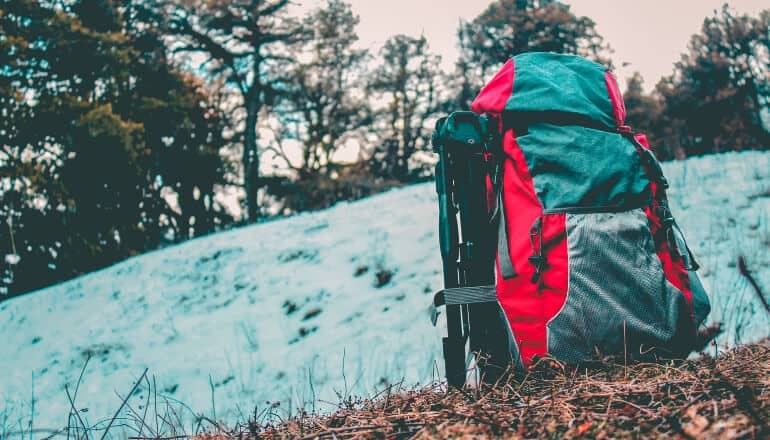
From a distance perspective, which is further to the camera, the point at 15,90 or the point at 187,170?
the point at 187,170

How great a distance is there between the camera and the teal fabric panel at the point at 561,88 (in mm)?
1982

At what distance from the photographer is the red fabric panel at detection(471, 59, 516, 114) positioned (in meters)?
2.07

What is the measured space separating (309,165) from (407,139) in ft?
13.9

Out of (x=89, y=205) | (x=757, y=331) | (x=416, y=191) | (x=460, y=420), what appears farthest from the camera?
(x=89, y=205)

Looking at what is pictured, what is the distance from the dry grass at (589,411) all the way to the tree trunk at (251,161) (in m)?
17.0

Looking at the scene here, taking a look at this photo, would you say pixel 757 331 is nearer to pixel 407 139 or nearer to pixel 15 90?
pixel 15 90

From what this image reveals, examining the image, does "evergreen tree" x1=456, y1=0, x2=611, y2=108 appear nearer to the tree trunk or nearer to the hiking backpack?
the tree trunk

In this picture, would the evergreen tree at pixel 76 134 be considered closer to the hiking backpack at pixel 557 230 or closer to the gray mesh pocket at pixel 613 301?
the hiking backpack at pixel 557 230

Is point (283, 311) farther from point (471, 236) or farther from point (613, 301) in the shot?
point (613, 301)

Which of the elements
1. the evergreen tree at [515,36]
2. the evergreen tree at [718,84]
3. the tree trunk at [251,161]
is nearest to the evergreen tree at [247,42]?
the tree trunk at [251,161]

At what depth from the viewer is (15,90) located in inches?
491

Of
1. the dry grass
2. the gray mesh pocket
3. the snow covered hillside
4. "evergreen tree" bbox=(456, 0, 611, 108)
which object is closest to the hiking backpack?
the gray mesh pocket

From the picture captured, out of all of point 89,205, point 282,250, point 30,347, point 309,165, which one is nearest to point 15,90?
point 89,205

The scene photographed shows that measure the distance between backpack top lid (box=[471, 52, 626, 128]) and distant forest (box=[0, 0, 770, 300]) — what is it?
1184 cm
